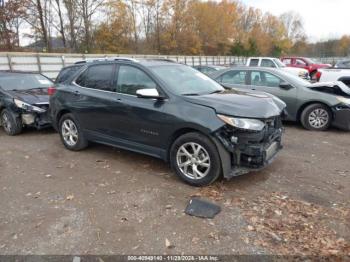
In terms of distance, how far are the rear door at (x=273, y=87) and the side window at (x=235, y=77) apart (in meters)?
0.24

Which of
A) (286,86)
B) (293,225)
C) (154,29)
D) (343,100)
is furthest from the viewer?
(154,29)

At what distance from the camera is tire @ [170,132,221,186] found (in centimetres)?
399

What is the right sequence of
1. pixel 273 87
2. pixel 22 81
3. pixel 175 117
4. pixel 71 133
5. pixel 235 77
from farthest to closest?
pixel 235 77, pixel 22 81, pixel 273 87, pixel 71 133, pixel 175 117

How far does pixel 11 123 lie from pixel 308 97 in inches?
278

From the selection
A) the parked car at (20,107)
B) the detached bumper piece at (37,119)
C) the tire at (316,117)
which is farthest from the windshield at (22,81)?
the tire at (316,117)

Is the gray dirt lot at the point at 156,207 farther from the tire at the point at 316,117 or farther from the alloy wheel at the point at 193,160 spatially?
the tire at the point at 316,117

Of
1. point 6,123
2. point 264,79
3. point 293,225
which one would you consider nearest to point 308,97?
point 264,79

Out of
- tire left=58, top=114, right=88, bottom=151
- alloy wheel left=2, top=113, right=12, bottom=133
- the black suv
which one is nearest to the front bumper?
the black suv

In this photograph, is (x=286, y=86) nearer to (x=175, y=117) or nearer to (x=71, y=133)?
(x=175, y=117)

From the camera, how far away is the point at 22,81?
8070 mm

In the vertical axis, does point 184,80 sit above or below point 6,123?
above

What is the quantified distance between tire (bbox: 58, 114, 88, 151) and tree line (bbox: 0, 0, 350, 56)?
22023 mm

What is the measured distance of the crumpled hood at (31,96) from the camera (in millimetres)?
7141

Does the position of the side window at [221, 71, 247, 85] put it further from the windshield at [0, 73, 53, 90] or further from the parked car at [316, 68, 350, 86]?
the windshield at [0, 73, 53, 90]
